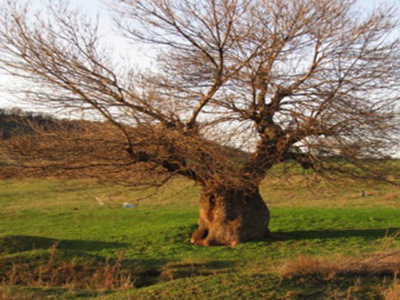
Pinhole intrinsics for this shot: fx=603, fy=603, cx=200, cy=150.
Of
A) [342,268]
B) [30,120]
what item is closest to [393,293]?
[342,268]

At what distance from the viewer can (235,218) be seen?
15086 mm

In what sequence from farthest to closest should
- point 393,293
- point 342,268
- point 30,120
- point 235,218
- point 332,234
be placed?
point 332,234 < point 235,218 < point 30,120 < point 342,268 < point 393,293

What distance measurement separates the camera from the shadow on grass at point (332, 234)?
1534 centimetres

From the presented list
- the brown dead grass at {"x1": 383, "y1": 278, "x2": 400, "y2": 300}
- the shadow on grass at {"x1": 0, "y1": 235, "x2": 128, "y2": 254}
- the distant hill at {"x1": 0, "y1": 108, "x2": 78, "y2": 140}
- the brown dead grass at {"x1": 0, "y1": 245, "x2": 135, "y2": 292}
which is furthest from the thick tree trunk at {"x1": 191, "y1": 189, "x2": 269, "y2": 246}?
the brown dead grass at {"x1": 383, "y1": 278, "x2": 400, "y2": 300}

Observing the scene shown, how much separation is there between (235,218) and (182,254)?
79.7 inches

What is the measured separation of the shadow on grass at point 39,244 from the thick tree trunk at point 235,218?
238 centimetres

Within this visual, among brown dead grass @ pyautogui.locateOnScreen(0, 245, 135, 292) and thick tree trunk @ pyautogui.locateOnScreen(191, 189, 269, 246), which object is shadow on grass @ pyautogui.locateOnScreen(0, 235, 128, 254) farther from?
thick tree trunk @ pyautogui.locateOnScreen(191, 189, 269, 246)

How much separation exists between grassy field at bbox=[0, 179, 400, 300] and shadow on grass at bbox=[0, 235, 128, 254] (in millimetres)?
25

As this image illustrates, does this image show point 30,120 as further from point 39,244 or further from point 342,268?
point 342,268

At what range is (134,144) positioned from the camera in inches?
499

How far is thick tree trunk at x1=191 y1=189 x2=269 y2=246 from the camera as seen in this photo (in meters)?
15.0

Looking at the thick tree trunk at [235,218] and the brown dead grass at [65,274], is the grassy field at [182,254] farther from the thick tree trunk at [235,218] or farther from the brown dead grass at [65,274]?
the thick tree trunk at [235,218]

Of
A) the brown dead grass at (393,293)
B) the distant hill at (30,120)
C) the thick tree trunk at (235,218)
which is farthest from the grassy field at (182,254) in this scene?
the distant hill at (30,120)

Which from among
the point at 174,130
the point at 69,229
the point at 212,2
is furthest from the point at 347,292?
the point at 69,229
